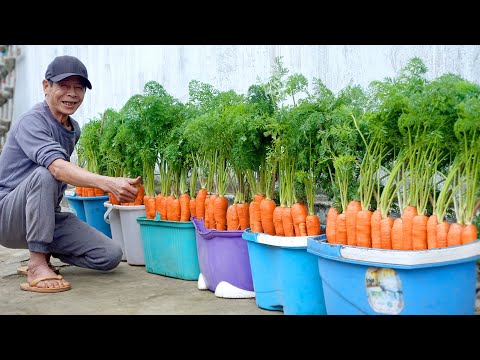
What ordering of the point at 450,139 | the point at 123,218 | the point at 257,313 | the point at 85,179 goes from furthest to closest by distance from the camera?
1. the point at 123,218
2. the point at 85,179
3. the point at 257,313
4. the point at 450,139

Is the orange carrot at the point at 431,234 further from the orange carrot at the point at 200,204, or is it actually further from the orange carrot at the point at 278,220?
the orange carrot at the point at 200,204

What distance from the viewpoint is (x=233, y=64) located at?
231 inches

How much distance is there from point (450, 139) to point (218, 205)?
164 cm

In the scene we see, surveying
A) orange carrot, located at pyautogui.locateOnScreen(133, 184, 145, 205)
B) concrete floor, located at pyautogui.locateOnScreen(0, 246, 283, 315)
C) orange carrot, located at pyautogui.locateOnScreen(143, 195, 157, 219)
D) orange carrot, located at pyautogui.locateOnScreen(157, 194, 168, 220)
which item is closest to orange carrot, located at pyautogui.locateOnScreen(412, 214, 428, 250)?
concrete floor, located at pyautogui.locateOnScreen(0, 246, 283, 315)

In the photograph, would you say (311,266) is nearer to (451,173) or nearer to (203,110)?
(451,173)

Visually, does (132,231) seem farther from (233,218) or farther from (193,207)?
(233,218)

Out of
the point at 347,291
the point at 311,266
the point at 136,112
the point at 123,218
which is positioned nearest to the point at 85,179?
the point at 136,112

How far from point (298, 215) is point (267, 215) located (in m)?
0.23

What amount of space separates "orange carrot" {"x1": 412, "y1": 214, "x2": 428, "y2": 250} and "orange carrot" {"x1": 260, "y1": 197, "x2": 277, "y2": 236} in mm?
943

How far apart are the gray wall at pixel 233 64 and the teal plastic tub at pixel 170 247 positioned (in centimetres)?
162

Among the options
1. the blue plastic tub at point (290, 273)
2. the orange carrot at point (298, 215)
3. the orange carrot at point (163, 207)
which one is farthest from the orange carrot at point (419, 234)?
the orange carrot at point (163, 207)

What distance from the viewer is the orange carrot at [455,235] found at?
285 cm

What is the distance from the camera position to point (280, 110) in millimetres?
3570

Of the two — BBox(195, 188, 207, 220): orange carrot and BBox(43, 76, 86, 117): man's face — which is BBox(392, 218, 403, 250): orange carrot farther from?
BBox(43, 76, 86, 117): man's face
